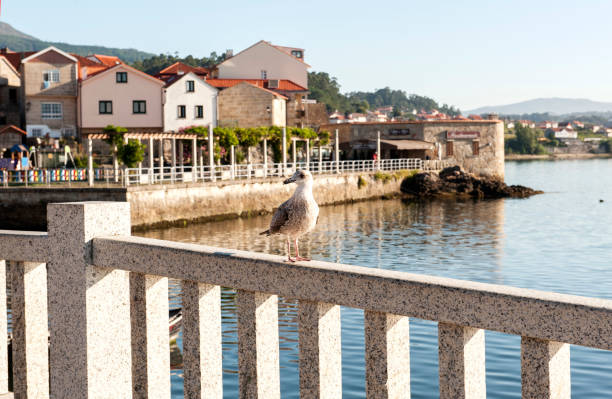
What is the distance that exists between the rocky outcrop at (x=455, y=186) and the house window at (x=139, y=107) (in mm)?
20705

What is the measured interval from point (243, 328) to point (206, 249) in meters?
0.40

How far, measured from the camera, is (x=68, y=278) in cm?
378

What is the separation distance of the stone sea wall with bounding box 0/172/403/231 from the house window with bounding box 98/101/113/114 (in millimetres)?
17926

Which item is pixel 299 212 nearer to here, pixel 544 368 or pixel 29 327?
pixel 29 327

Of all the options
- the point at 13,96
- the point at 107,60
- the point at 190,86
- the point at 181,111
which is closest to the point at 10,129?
the point at 13,96

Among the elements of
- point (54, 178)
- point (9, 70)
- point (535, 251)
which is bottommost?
point (535, 251)

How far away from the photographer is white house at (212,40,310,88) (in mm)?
76000

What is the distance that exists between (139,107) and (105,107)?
2.48 m

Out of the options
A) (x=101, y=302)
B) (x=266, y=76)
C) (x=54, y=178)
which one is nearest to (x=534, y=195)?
(x=266, y=76)

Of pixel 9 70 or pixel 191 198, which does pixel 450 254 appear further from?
pixel 9 70

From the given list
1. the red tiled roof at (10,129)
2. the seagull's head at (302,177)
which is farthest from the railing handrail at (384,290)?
the red tiled roof at (10,129)

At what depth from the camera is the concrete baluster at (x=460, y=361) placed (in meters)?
2.84

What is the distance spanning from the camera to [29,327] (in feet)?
13.7

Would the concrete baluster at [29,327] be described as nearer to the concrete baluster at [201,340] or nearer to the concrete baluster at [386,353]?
the concrete baluster at [201,340]
